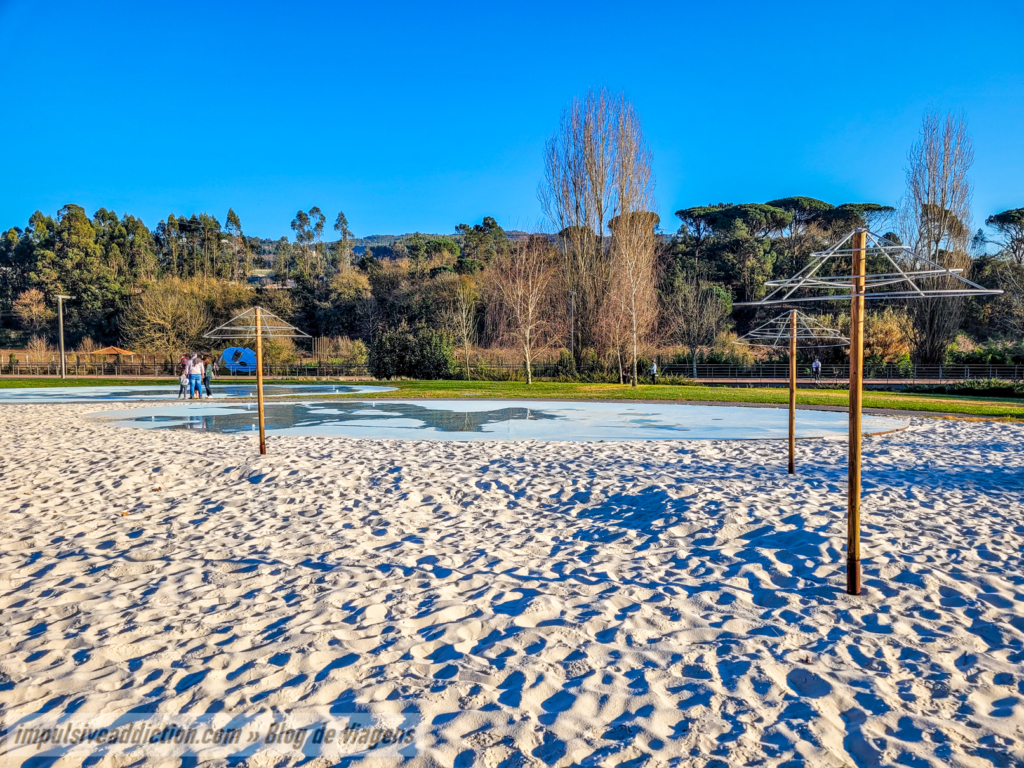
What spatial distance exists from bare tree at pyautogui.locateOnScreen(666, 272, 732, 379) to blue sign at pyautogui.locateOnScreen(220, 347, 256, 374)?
91.6 ft

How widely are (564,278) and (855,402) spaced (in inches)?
1302

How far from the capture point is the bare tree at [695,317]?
42656 mm

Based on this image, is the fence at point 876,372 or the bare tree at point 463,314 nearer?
the fence at point 876,372

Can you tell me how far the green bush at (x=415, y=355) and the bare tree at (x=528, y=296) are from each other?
4016 millimetres

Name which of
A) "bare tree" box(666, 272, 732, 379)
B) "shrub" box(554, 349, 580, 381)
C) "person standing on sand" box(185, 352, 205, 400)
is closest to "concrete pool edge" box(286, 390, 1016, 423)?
"person standing on sand" box(185, 352, 205, 400)

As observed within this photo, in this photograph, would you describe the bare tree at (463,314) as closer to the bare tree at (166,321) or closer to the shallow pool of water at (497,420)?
the shallow pool of water at (497,420)

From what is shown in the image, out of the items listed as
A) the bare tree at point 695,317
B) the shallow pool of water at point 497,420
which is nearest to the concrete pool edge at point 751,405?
the shallow pool of water at point 497,420

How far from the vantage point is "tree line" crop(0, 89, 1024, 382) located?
33219 mm

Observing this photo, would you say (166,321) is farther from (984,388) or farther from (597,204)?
(984,388)

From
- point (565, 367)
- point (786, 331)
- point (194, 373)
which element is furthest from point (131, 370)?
point (786, 331)

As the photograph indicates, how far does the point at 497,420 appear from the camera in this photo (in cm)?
1487

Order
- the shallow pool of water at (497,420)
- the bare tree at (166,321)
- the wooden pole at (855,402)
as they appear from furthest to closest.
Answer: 1. the bare tree at (166,321)
2. the shallow pool of water at (497,420)
3. the wooden pole at (855,402)

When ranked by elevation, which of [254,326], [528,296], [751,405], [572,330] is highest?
[528,296]

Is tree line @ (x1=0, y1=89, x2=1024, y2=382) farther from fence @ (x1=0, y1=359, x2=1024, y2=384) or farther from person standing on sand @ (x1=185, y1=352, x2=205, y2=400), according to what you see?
person standing on sand @ (x1=185, y1=352, x2=205, y2=400)
